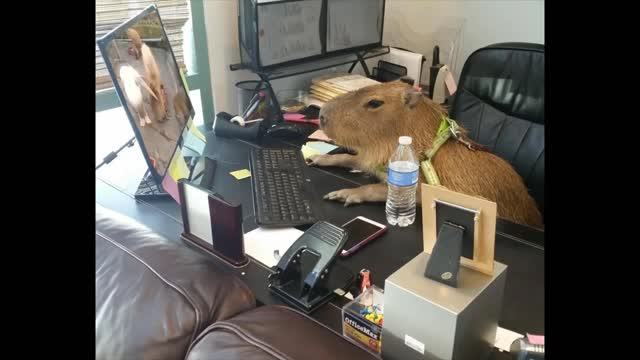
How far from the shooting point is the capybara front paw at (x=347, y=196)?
1328mm


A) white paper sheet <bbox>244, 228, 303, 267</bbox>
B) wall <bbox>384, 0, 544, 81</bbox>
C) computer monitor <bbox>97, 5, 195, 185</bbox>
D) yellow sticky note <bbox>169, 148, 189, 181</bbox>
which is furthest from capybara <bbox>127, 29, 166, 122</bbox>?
wall <bbox>384, 0, 544, 81</bbox>

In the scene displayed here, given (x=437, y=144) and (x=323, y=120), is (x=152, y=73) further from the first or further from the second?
(x=437, y=144)

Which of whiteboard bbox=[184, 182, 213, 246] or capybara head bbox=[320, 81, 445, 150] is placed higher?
capybara head bbox=[320, 81, 445, 150]

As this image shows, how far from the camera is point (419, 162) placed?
52.8 inches

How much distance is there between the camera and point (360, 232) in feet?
3.85

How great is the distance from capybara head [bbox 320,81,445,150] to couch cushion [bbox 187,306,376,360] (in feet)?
2.70

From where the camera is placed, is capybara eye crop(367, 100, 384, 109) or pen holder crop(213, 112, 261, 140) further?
pen holder crop(213, 112, 261, 140)

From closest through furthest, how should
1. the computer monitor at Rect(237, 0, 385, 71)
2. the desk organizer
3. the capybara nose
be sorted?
the desk organizer → the capybara nose → the computer monitor at Rect(237, 0, 385, 71)

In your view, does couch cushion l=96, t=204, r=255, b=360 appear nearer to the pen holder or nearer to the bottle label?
the bottle label

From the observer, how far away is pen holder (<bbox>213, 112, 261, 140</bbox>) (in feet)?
5.68

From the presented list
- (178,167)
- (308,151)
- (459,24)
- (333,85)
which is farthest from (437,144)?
(459,24)
